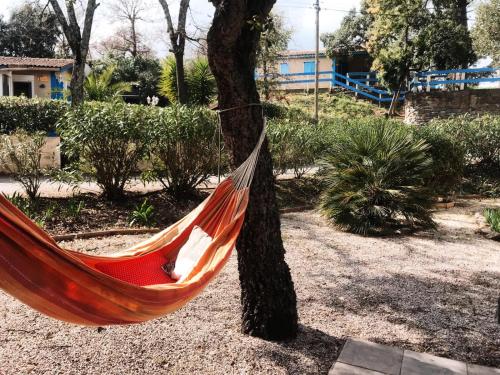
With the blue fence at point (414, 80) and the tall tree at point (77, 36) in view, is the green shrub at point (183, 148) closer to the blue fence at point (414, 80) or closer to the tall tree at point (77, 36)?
the tall tree at point (77, 36)

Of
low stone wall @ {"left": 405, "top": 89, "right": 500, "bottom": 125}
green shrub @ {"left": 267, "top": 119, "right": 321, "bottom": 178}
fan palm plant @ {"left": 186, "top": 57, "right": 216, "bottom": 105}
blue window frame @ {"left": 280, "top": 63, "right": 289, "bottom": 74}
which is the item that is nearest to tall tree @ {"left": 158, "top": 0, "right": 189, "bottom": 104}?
green shrub @ {"left": 267, "top": 119, "right": 321, "bottom": 178}

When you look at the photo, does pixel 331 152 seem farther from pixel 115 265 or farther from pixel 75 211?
pixel 115 265

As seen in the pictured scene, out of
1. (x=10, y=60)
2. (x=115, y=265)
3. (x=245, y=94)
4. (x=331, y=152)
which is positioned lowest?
(x=115, y=265)

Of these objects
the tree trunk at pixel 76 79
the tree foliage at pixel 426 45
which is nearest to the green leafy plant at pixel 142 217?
the tree trunk at pixel 76 79

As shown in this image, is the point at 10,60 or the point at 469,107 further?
the point at 10,60

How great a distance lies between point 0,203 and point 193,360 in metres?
1.25

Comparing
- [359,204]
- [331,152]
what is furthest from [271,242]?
[331,152]

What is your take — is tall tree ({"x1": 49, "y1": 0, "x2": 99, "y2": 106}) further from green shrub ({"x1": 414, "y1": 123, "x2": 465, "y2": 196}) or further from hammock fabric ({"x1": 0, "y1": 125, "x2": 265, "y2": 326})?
hammock fabric ({"x1": 0, "y1": 125, "x2": 265, "y2": 326})

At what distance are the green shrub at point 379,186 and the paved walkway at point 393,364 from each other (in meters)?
3.14

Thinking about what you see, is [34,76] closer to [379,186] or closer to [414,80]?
[414,80]

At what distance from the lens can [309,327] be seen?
3.00 m

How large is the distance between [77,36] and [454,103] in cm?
1361

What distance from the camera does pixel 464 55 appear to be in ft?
60.3

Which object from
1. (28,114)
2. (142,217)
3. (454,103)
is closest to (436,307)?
(142,217)
